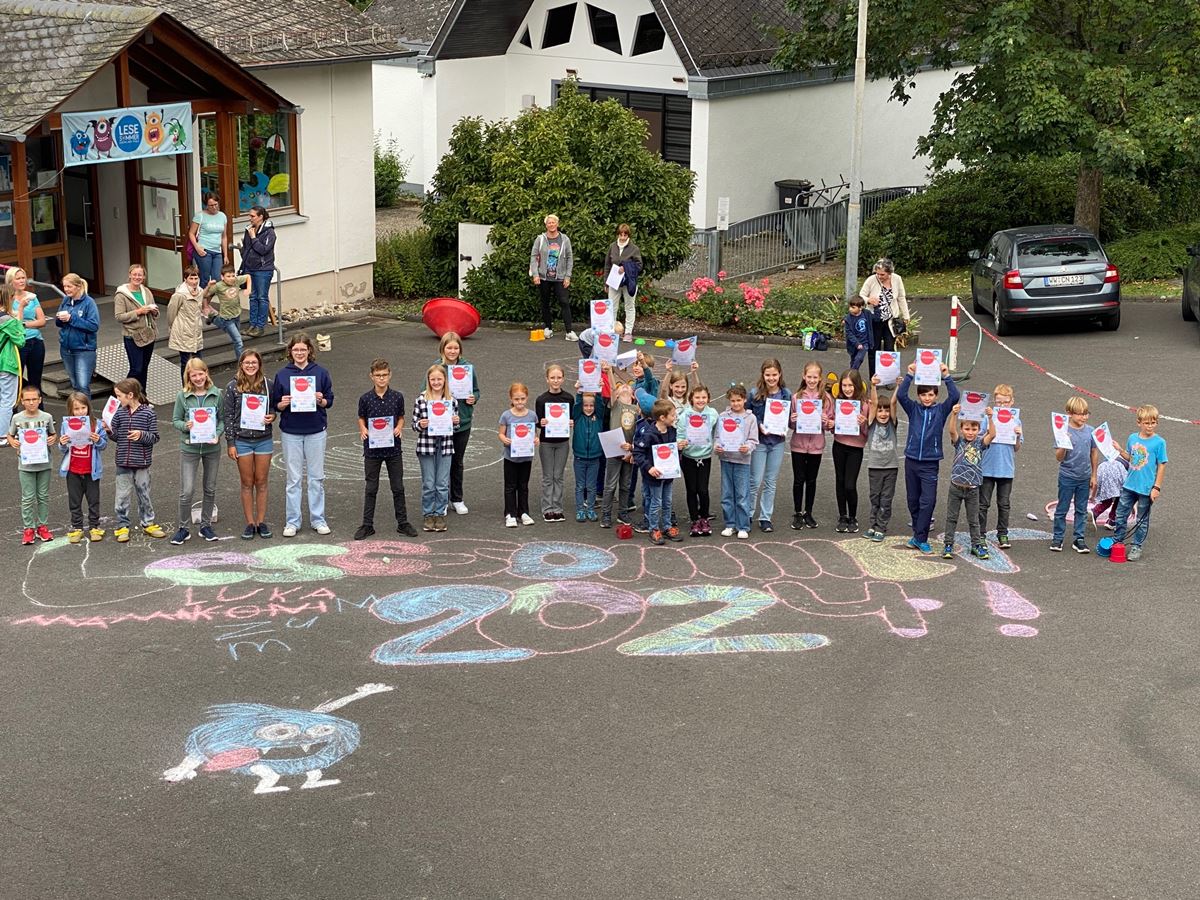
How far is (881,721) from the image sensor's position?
9586 millimetres

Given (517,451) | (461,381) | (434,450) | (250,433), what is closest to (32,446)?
(250,433)

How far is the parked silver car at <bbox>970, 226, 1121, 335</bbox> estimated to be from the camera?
866 inches

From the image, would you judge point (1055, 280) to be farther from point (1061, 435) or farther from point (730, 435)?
point (730, 435)

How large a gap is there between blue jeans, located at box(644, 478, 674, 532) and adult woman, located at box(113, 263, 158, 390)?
667 centimetres

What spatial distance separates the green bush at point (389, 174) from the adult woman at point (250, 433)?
2286 centimetres

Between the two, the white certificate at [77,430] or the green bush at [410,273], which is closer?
the white certificate at [77,430]

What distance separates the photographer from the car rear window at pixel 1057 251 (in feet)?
73.1

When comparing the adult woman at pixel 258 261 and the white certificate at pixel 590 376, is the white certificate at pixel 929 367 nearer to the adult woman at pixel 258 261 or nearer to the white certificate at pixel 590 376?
the white certificate at pixel 590 376

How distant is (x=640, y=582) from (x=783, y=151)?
912 inches

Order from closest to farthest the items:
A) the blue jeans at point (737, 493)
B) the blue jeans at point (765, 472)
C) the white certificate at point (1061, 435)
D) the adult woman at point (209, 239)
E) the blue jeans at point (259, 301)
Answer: the white certificate at point (1061, 435)
the blue jeans at point (737, 493)
the blue jeans at point (765, 472)
the adult woman at point (209, 239)
the blue jeans at point (259, 301)

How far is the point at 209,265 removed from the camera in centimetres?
2012

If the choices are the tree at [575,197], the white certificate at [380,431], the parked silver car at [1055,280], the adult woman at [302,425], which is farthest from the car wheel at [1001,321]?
the adult woman at [302,425]

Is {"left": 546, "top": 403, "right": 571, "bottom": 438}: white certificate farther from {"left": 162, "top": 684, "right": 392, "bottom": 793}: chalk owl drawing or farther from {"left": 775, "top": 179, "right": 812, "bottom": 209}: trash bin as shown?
{"left": 775, "top": 179, "right": 812, "bottom": 209}: trash bin

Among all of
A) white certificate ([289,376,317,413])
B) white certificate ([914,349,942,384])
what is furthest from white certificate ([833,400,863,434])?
white certificate ([289,376,317,413])
